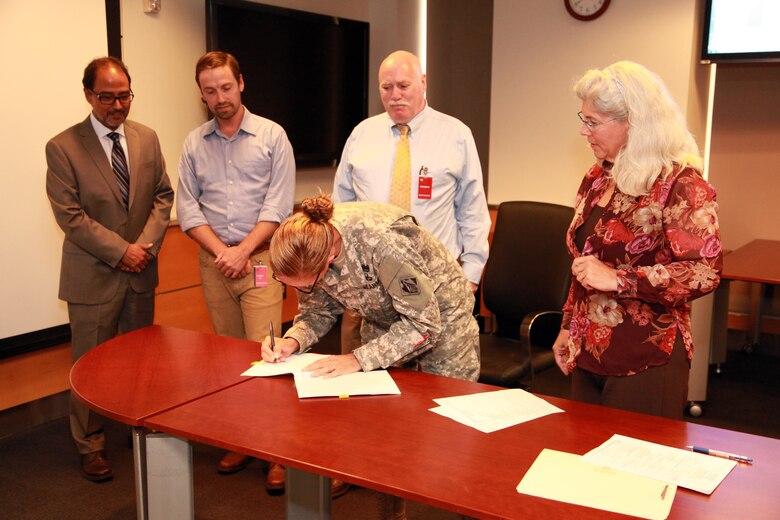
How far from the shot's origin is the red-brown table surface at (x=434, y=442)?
4.83 ft

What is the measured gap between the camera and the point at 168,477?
6.59ft

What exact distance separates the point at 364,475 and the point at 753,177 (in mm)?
4478

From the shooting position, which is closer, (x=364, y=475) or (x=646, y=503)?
(x=646, y=503)

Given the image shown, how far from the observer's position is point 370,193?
315 centimetres

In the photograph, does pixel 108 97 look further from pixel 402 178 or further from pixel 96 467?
pixel 96 467

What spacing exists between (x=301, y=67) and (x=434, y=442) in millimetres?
4216

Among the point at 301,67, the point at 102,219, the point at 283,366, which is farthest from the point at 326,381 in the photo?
the point at 301,67

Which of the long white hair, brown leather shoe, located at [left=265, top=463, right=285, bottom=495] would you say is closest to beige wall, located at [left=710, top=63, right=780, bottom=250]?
the long white hair

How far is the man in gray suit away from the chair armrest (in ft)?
5.85

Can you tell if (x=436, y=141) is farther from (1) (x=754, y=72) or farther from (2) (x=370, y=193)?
(1) (x=754, y=72)

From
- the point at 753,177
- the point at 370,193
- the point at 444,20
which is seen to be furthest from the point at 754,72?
the point at 370,193

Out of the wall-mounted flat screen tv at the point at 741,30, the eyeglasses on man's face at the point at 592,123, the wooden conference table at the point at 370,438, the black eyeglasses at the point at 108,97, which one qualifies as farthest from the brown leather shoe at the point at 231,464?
the wall-mounted flat screen tv at the point at 741,30

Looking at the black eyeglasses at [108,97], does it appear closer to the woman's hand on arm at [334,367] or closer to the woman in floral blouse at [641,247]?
the woman's hand on arm at [334,367]

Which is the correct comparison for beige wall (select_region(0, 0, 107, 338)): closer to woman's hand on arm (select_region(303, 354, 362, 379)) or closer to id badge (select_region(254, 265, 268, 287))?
id badge (select_region(254, 265, 268, 287))
